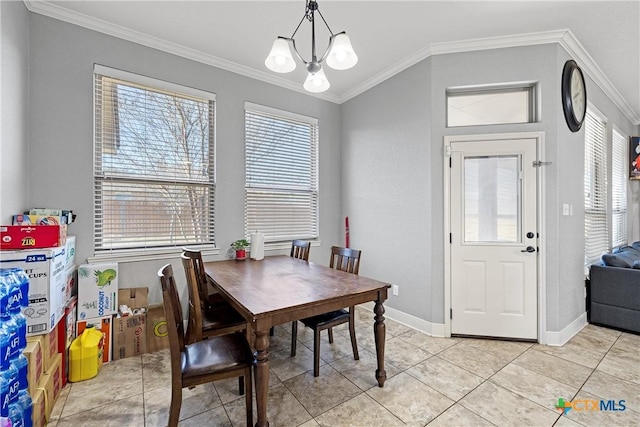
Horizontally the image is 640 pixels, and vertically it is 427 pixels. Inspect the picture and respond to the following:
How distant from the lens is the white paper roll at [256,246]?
3.11 meters

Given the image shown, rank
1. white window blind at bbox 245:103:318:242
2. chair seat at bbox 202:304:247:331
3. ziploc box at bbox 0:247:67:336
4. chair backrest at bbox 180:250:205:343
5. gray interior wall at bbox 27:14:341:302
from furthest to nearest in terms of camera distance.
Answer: white window blind at bbox 245:103:318:242 → gray interior wall at bbox 27:14:341:302 → chair seat at bbox 202:304:247:331 → chair backrest at bbox 180:250:205:343 → ziploc box at bbox 0:247:67:336

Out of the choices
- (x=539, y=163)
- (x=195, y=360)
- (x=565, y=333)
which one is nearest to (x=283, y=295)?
(x=195, y=360)

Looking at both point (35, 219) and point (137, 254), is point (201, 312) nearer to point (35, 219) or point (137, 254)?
point (137, 254)

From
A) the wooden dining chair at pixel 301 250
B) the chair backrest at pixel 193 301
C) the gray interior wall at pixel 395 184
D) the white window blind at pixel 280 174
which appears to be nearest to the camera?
the chair backrest at pixel 193 301

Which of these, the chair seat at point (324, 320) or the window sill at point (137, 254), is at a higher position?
the window sill at point (137, 254)

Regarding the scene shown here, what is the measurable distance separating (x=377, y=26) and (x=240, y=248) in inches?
102

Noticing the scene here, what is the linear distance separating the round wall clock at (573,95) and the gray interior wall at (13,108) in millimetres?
4566

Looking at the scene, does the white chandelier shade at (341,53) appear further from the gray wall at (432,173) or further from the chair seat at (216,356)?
the chair seat at (216,356)

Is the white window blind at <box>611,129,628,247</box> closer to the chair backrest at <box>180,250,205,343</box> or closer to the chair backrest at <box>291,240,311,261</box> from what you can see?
the chair backrest at <box>291,240,311,261</box>

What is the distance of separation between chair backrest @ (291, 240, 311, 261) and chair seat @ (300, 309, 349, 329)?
3.00ft

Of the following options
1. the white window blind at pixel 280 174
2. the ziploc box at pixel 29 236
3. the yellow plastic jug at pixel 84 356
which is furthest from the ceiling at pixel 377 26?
the yellow plastic jug at pixel 84 356

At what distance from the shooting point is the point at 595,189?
3686 mm

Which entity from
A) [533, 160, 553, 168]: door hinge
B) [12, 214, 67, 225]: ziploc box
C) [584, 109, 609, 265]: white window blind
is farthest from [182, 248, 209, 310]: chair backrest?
[584, 109, 609, 265]: white window blind

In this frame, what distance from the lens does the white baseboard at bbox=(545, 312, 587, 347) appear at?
269 cm
